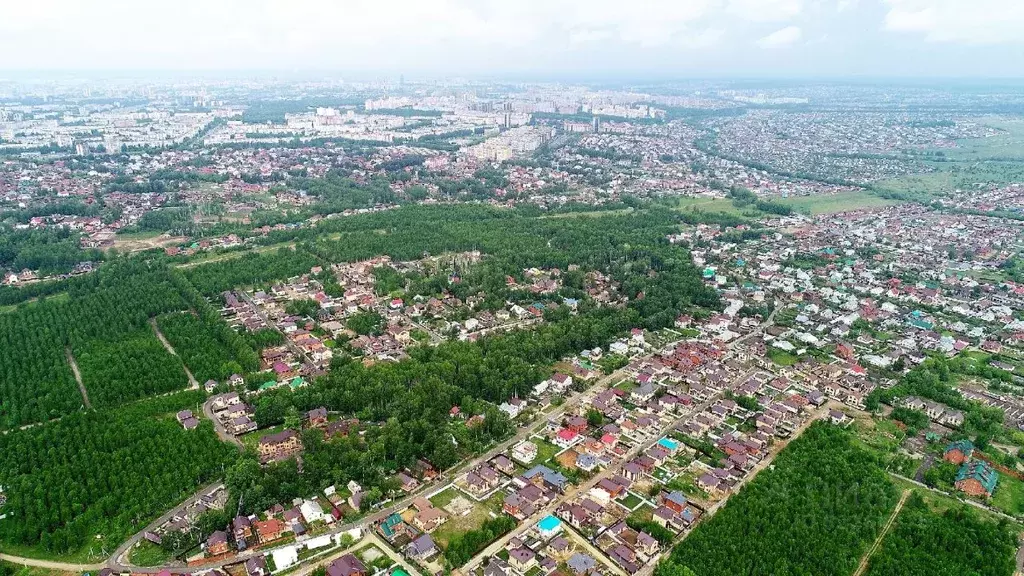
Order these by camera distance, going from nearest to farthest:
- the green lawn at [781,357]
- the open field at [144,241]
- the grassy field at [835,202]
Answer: the green lawn at [781,357]
the open field at [144,241]
the grassy field at [835,202]

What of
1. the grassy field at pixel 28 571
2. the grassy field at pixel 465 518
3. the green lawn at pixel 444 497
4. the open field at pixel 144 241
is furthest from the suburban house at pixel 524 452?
the open field at pixel 144 241

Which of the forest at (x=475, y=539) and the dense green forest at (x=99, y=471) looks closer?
the forest at (x=475, y=539)

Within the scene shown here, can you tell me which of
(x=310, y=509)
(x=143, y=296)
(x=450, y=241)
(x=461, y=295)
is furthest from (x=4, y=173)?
(x=310, y=509)

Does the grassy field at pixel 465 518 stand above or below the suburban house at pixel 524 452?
below

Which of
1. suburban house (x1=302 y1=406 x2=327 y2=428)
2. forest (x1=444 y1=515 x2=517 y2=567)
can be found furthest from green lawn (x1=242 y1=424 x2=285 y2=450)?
forest (x1=444 y1=515 x2=517 y2=567)

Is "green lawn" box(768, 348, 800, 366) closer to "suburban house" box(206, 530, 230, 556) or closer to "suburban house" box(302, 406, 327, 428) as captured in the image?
"suburban house" box(302, 406, 327, 428)

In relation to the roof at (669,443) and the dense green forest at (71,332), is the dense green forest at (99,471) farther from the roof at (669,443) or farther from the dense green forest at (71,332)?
the roof at (669,443)
